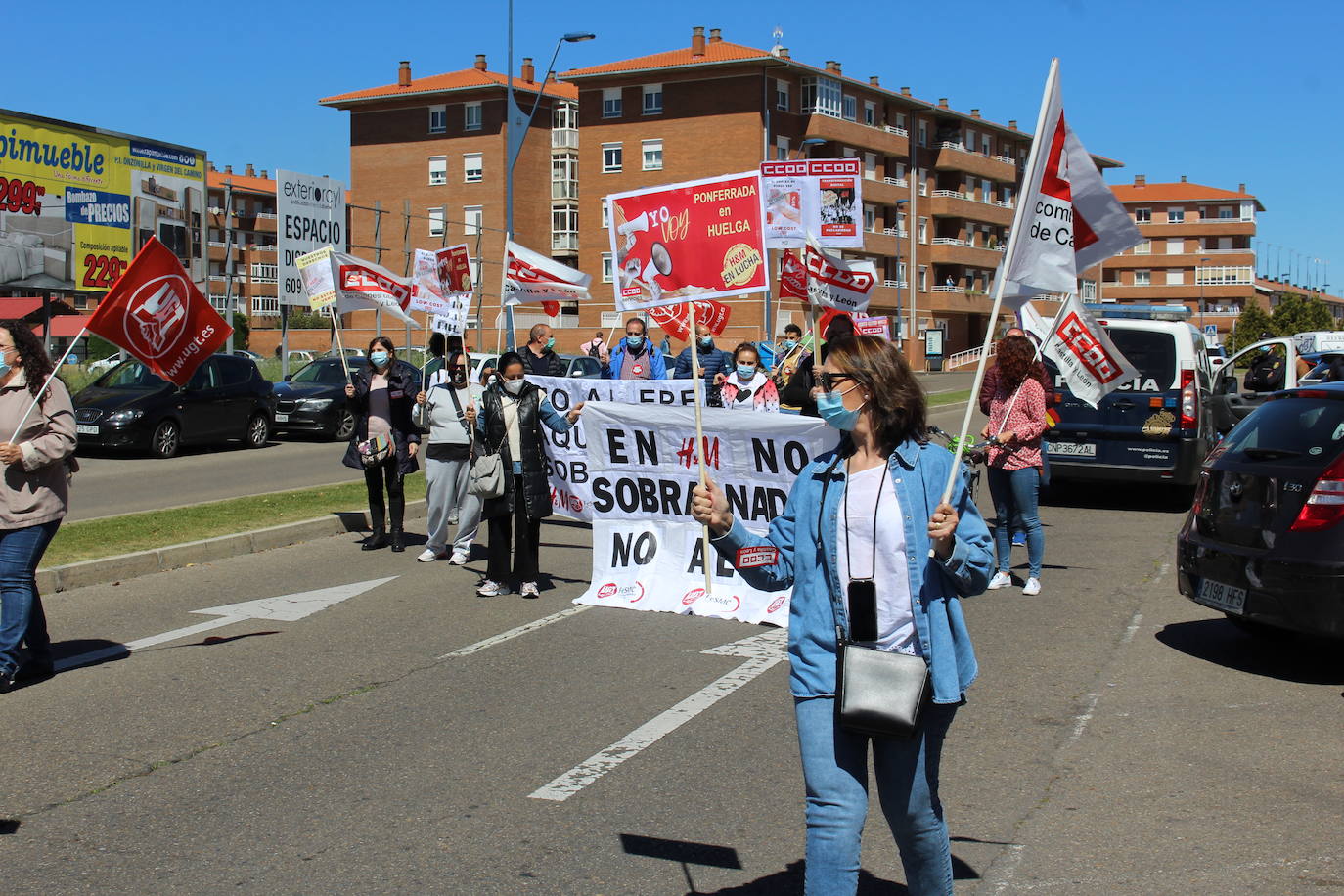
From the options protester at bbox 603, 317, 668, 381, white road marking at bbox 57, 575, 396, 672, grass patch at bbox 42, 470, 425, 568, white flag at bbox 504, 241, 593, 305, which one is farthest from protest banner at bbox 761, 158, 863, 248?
white road marking at bbox 57, 575, 396, 672

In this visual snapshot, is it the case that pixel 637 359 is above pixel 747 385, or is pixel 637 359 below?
above

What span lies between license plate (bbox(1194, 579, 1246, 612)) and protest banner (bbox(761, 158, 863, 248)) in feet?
26.8

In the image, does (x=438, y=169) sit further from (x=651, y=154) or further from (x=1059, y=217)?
(x=1059, y=217)

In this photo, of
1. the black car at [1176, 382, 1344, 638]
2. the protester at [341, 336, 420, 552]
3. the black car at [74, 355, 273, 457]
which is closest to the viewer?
the black car at [1176, 382, 1344, 638]

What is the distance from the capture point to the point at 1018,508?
32.5ft

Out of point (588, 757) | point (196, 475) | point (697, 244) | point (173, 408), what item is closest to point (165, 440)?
point (173, 408)

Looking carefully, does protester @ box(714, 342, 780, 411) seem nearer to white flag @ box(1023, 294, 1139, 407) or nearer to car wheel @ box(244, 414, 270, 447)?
white flag @ box(1023, 294, 1139, 407)

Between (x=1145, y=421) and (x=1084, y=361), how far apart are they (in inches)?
195

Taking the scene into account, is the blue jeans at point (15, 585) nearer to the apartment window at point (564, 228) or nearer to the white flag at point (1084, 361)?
the white flag at point (1084, 361)

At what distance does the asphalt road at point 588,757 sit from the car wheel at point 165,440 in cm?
1294

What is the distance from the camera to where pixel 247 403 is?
23484 millimetres

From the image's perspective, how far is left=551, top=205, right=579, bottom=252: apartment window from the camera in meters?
74.3

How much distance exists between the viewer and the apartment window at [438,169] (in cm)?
7419

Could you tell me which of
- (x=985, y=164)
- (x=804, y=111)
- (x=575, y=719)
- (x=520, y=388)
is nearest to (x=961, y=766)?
(x=575, y=719)
